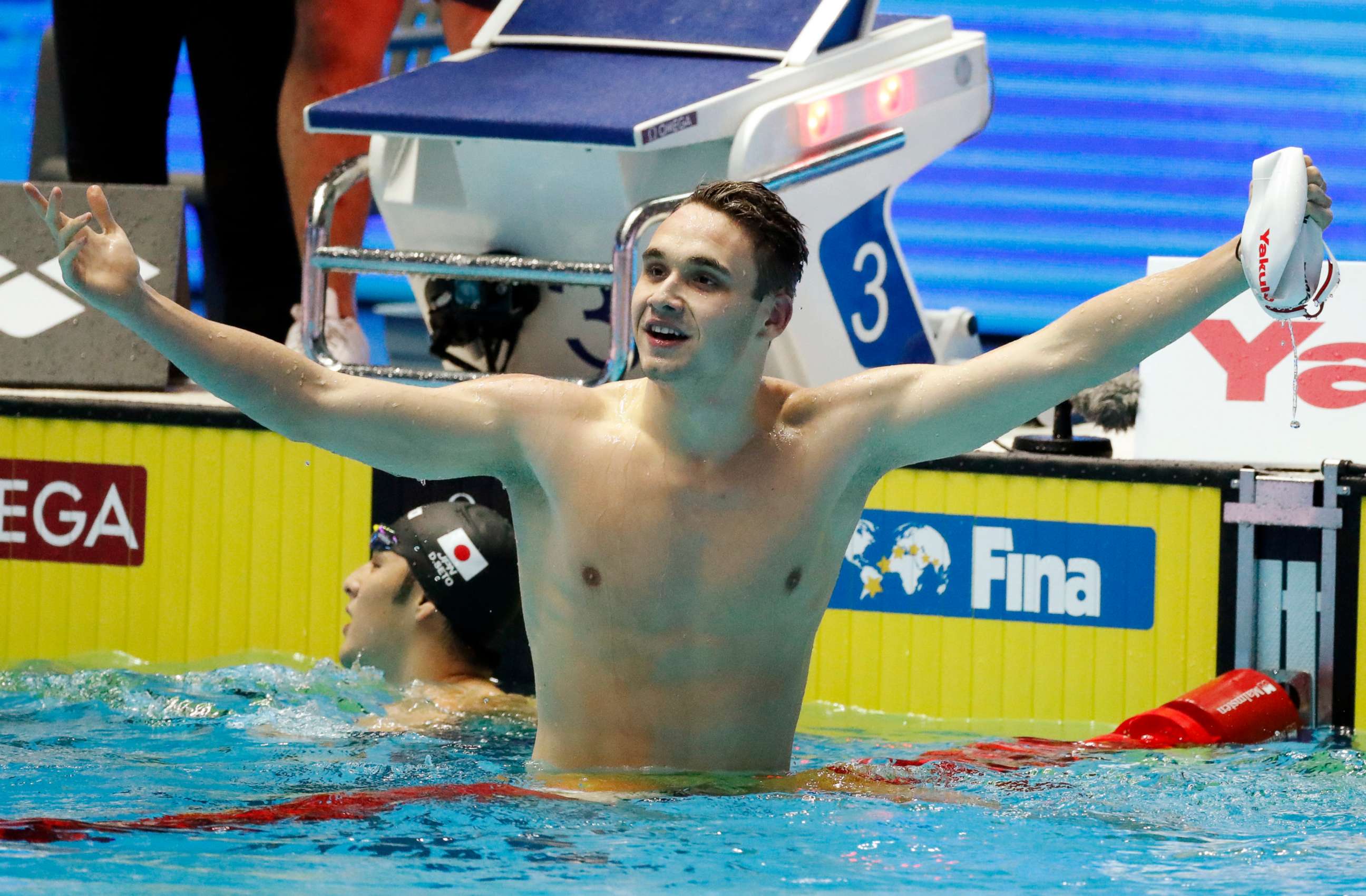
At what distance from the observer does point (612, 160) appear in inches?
168

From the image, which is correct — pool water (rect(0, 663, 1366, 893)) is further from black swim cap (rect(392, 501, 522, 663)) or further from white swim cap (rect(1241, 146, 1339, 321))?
white swim cap (rect(1241, 146, 1339, 321))

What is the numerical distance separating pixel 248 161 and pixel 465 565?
1743mm

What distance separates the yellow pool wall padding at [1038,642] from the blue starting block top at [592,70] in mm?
1029

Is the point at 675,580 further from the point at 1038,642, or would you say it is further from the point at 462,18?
the point at 462,18

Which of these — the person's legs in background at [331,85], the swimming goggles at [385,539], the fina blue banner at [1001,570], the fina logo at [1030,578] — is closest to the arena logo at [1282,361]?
the fina blue banner at [1001,570]

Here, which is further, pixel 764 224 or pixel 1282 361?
pixel 1282 361

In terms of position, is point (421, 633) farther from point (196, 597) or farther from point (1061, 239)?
point (1061, 239)

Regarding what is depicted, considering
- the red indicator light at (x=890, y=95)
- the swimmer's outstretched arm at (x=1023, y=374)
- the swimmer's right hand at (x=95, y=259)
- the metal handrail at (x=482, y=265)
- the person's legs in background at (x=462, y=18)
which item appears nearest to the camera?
the swimmer's right hand at (x=95, y=259)

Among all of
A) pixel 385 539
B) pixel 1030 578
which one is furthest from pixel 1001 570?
pixel 385 539

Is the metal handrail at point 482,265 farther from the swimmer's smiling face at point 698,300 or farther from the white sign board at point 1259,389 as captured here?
the swimmer's smiling face at point 698,300

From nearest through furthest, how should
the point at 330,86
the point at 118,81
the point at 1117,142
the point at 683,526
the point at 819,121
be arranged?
the point at 683,526 → the point at 819,121 → the point at 118,81 → the point at 330,86 → the point at 1117,142

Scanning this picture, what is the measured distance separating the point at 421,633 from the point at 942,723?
3.85 feet

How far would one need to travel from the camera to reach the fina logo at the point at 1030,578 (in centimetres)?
409

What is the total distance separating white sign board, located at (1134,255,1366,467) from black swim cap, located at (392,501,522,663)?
55.5 inches
